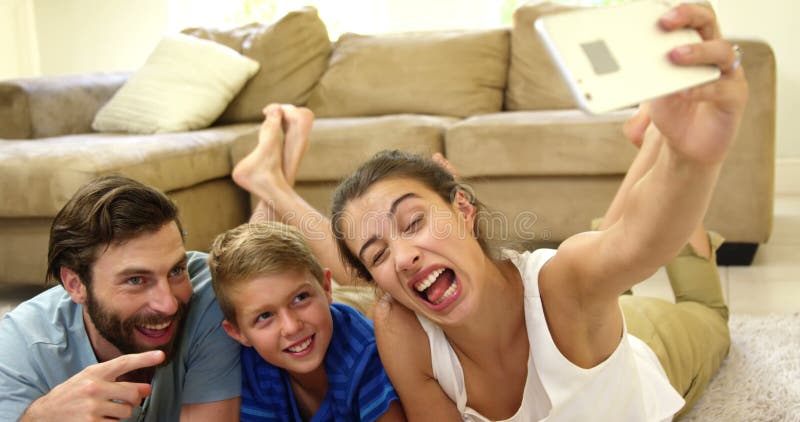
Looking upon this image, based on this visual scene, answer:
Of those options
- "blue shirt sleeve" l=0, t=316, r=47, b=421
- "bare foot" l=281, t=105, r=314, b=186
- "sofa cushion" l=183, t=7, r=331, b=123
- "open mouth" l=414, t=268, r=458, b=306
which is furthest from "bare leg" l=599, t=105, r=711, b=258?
"sofa cushion" l=183, t=7, r=331, b=123

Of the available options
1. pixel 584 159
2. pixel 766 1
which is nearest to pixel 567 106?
pixel 584 159

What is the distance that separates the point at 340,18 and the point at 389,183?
3.67m

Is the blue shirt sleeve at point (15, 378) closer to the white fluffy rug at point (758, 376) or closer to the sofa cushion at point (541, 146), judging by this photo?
the white fluffy rug at point (758, 376)

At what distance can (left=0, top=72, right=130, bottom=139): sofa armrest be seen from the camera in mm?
3242

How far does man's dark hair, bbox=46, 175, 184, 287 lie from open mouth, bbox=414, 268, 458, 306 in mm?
484

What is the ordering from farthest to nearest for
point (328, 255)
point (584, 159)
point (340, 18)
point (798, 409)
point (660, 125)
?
point (340, 18) → point (584, 159) → point (328, 255) → point (798, 409) → point (660, 125)

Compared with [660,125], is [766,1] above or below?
below

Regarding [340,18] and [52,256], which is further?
[340,18]

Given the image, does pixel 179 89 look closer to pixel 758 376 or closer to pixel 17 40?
pixel 17 40

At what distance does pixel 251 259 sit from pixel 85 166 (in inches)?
45.2

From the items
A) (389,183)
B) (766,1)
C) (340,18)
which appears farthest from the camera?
(340,18)

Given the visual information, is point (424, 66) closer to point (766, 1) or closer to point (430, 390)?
point (766, 1)

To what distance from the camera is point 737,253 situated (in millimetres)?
2693

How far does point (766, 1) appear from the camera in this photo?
12.5ft
